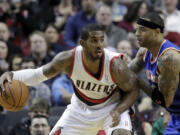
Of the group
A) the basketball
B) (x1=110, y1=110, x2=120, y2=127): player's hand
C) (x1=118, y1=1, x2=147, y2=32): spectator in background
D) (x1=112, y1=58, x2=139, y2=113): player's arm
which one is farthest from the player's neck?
(x1=118, y1=1, x2=147, y2=32): spectator in background

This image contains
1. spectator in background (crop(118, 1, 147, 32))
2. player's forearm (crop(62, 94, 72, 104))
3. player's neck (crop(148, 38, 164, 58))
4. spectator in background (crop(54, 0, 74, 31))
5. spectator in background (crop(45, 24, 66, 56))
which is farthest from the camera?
spectator in background (crop(54, 0, 74, 31))

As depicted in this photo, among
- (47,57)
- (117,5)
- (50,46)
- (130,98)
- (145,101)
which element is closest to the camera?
(130,98)

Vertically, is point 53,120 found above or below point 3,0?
below

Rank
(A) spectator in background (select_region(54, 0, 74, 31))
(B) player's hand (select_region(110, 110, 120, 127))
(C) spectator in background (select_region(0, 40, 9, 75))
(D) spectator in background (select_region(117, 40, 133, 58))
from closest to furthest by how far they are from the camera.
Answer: (B) player's hand (select_region(110, 110, 120, 127)), (D) spectator in background (select_region(117, 40, 133, 58)), (C) spectator in background (select_region(0, 40, 9, 75)), (A) spectator in background (select_region(54, 0, 74, 31))

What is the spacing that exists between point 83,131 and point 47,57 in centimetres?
322

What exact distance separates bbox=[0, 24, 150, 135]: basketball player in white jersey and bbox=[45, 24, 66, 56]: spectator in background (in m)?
3.43

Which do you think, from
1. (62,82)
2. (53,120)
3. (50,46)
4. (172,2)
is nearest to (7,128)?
(53,120)

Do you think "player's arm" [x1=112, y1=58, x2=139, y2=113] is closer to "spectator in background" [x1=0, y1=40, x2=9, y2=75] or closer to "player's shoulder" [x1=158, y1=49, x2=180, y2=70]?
"player's shoulder" [x1=158, y1=49, x2=180, y2=70]

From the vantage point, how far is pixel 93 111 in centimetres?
505

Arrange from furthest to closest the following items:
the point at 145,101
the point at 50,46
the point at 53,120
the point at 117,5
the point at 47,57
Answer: the point at 117,5 < the point at 50,46 < the point at 47,57 < the point at 145,101 < the point at 53,120

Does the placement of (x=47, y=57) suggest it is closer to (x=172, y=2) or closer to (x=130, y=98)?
(x=172, y=2)

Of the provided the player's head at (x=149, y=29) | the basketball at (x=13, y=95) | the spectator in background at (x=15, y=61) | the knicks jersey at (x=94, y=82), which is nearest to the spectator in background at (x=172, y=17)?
the spectator in background at (x=15, y=61)

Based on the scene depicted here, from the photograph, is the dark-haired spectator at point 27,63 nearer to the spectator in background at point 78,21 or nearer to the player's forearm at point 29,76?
the spectator in background at point 78,21

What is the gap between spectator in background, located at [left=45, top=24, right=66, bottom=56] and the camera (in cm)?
852
